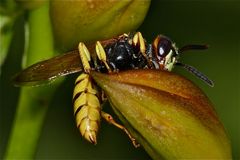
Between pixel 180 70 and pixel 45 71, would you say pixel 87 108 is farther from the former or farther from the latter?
pixel 180 70

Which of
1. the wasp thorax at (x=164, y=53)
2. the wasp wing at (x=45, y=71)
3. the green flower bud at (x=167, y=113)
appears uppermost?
the wasp wing at (x=45, y=71)

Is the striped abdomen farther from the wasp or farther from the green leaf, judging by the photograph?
the green leaf

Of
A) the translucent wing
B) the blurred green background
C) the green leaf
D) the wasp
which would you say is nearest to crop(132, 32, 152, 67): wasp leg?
the wasp

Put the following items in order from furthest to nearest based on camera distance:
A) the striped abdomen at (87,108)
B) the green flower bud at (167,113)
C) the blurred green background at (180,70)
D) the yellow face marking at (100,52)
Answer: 1. the blurred green background at (180,70)
2. the yellow face marking at (100,52)
3. the striped abdomen at (87,108)
4. the green flower bud at (167,113)

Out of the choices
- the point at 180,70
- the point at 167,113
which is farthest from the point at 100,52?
the point at 180,70

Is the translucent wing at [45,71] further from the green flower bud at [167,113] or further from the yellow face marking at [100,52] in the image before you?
the green flower bud at [167,113]

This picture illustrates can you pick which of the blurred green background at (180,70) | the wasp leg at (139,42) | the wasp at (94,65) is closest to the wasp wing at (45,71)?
the wasp at (94,65)

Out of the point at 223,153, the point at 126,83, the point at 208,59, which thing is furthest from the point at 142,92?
the point at 208,59
